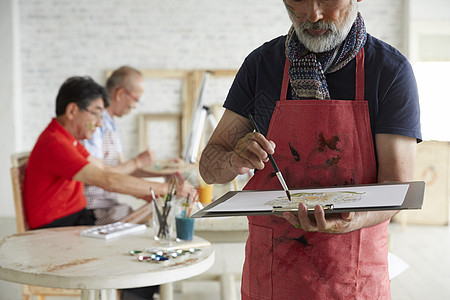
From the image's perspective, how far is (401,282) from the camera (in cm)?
452

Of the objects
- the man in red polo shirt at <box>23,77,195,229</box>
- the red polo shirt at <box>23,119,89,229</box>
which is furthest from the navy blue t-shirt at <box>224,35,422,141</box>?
the red polo shirt at <box>23,119,89,229</box>

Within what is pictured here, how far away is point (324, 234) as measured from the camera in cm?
145

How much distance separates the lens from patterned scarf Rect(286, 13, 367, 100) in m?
1.43

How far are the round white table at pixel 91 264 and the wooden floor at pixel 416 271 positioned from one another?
1.74 m

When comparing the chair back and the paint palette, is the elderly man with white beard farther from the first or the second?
the chair back

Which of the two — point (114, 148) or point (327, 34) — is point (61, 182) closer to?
point (114, 148)

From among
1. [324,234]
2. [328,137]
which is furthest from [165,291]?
[328,137]

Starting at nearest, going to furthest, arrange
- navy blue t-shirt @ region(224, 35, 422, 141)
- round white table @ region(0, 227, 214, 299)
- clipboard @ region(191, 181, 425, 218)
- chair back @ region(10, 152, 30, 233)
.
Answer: clipboard @ region(191, 181, 425, 218) < navy blue t-shirt @ region(224, 35, 422, 141) < round white table @ region(0, 227, 214, 299) < chair back @ region(10, 152, 30, 233)

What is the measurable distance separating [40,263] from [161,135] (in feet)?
18.2

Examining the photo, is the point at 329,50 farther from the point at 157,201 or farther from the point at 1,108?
the point at 1,108

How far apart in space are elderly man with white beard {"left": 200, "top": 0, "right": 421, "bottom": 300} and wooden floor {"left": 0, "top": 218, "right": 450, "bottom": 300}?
80.0 inches

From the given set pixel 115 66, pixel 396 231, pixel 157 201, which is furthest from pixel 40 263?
pixel 115 66

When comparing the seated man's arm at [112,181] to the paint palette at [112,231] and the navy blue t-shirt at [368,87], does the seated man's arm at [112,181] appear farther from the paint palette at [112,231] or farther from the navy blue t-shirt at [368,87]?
the navy blue t-shirt at [368,87]

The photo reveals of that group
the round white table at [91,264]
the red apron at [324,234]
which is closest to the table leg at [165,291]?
the round white table at [91,264]
